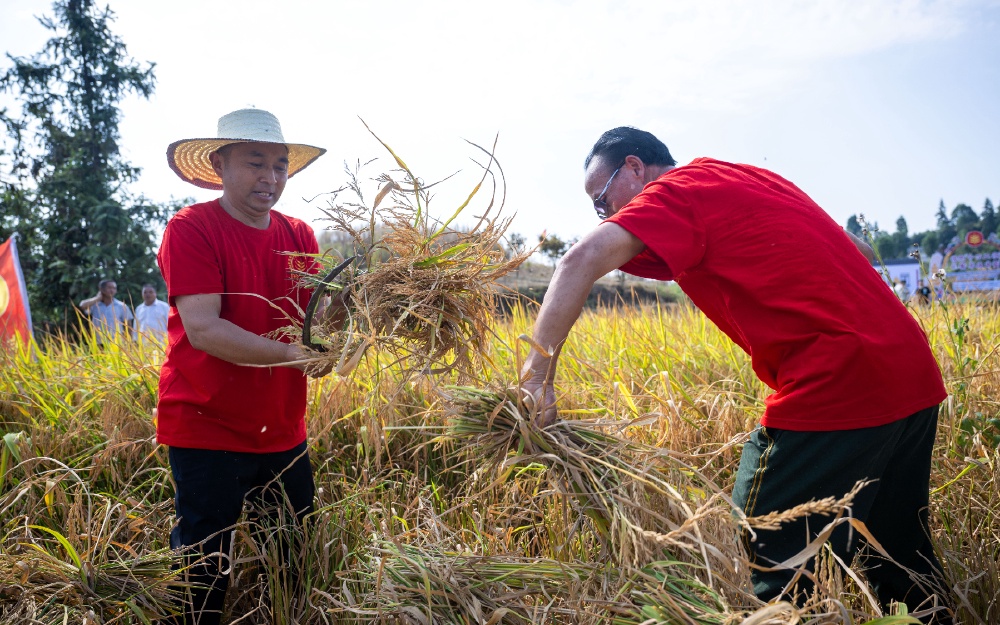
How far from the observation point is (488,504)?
2777mm

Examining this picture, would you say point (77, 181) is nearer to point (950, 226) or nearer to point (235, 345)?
point (235, 345)

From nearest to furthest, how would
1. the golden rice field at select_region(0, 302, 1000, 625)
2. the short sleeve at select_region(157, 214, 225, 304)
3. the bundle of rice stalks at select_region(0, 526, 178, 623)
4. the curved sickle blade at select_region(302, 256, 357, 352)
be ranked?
the golden rice field at select_region(0, 302, 1000, 625), the bundle of rice stalks at select_region(0, 526, 178, 623), the curved sickle blade at select_region(302, 256, 357, 352), the short sleeve at select_region(157, 214, 225, 304)

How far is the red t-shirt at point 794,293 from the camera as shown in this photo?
5.56 ft

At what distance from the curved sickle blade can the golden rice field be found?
209 mm

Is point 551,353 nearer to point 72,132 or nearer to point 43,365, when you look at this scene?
point 43,365

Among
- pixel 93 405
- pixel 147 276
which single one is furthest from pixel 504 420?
pixel 147 276

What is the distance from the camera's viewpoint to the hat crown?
2.30 meters

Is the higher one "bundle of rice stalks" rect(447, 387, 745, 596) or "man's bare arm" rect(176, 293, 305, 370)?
"man's bare arm" rect(176, 293, 305, 370)

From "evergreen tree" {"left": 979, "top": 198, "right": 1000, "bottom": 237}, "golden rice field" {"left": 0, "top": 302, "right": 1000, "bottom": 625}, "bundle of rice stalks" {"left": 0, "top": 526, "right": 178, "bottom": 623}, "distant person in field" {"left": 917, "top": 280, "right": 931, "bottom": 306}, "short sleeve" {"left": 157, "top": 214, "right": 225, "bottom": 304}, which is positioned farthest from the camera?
"evergreen tree" {"left": 979, "top": 198, "right": 1000, "bottom": 237}

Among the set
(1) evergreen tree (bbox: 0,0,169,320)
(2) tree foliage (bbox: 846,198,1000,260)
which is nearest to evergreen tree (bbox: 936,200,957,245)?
(2) tree foliage (bbox: 846,198,1000,260)

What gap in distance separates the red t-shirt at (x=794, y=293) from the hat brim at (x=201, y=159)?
56.0 inches

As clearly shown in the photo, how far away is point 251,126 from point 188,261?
57 centimetres

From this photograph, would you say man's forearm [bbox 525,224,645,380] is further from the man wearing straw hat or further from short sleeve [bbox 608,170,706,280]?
the man wearing straw hat

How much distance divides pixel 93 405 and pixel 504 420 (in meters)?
2.87
